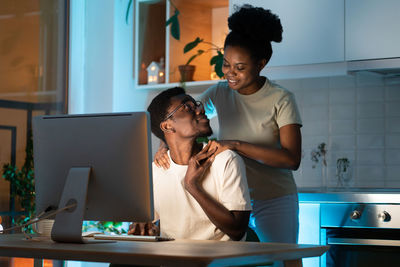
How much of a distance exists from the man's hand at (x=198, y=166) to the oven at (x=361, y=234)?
40.2 inches

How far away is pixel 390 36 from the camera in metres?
3.24

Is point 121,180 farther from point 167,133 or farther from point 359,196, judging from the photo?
point 359,196

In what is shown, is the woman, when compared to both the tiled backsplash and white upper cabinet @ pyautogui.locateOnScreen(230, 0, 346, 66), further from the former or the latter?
the tiled backsplash

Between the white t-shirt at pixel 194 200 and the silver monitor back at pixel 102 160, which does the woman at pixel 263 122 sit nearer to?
the white t-shirt at pixel 194 200

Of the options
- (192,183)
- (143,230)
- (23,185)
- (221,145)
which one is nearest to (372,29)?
(221,145)

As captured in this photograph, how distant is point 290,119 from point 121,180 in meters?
1.01

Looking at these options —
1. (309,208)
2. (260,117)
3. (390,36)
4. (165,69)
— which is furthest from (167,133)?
(165,69)

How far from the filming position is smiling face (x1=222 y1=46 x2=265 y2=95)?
2.63m

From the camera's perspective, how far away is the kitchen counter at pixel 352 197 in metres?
2.94

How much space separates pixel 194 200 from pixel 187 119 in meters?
0.30

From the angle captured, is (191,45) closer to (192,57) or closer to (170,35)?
(192,57)

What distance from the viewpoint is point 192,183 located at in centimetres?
218

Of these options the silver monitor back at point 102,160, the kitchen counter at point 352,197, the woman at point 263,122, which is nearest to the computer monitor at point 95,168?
the silver monitor back at point 102,160

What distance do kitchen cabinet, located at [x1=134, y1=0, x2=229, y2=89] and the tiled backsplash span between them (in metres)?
0.69
